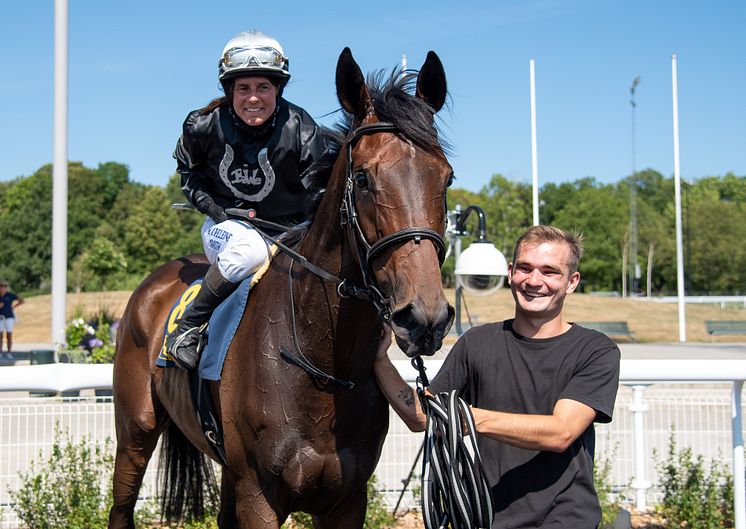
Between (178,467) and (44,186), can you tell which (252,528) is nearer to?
(178,467)

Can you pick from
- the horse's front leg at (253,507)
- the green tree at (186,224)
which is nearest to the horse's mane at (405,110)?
the horse's front leg at (253,507)

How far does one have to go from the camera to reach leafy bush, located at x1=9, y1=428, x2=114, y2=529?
4.91 meters

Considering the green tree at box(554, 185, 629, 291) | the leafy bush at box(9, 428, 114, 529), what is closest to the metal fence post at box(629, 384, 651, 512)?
the leafy bush at box(9, 428, 114, 529)

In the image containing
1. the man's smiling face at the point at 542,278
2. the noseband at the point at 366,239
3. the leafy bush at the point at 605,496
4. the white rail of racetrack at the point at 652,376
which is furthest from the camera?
the leafy bush at the point at 605,496

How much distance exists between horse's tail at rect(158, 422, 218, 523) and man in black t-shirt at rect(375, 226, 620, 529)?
8.05 ft

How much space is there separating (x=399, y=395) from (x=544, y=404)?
1.80 feet

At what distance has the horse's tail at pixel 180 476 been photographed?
4820mm

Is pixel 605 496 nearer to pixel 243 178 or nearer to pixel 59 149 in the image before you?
pixel 243 178

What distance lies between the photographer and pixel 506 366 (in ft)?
9.18

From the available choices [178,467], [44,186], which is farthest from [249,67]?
[44,186]

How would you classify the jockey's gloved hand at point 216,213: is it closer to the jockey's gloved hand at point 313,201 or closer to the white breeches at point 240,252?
the white breeches at point 240,252

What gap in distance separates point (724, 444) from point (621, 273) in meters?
63.9

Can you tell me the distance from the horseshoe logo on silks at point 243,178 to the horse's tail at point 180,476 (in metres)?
1.80

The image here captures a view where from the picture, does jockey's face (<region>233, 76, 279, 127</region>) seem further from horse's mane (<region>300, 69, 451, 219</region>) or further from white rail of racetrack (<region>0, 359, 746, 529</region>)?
white rail of racetrack (<region>0, 359, 746, 529</region>)
